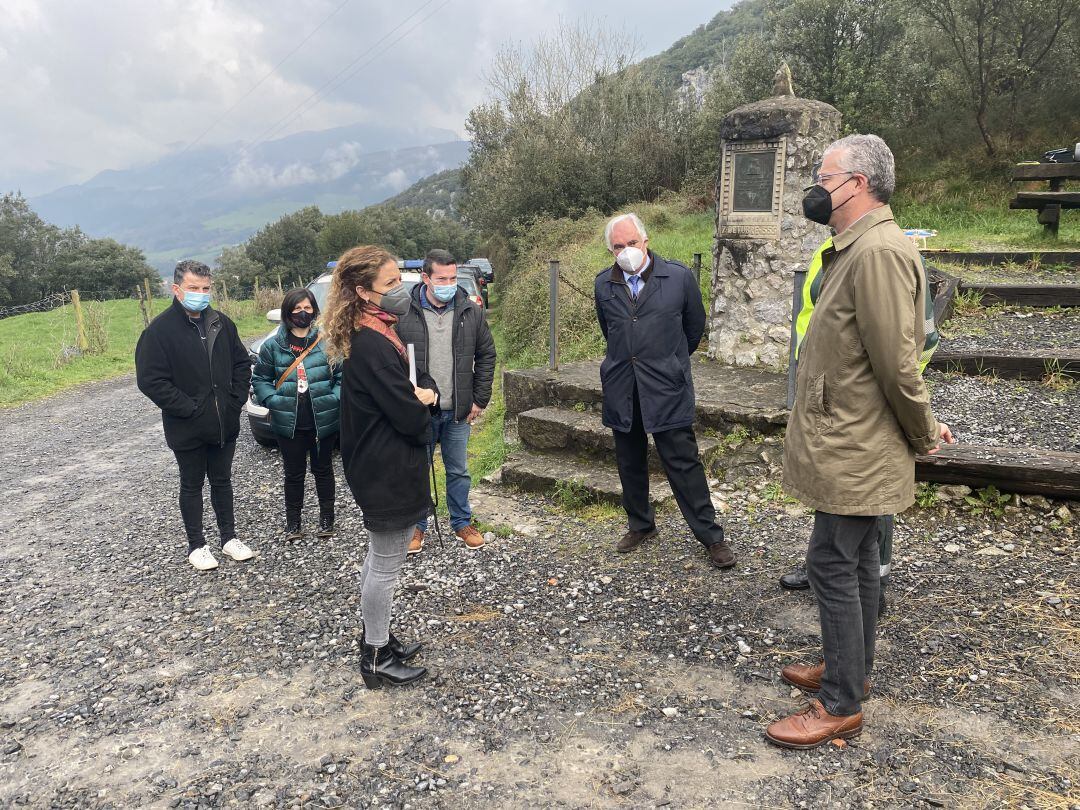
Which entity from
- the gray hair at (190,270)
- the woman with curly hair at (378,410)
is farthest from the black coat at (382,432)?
the gray hair at (190,270)

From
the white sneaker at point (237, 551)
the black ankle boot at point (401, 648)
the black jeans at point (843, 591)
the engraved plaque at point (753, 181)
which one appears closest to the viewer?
the black jeans at point (843, 591)

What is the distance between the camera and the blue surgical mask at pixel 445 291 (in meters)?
4.63

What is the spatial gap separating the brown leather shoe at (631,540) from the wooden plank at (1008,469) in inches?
70.9

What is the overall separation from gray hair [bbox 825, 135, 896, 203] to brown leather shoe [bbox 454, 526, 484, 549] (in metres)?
3.43

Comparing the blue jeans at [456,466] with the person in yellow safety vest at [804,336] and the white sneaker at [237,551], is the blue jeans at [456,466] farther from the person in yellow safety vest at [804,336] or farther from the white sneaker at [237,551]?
the person in yellow safety vest at [804,336]

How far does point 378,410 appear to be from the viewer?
314cm

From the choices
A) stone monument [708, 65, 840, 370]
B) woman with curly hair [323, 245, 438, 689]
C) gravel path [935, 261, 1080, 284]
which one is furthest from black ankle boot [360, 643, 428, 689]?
gravel path [935, 261, 1080, 284]

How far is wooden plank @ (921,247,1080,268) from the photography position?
401 inches

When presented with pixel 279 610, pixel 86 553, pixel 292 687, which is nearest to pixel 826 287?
pixel 292 687

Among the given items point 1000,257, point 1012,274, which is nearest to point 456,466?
point 1012,274

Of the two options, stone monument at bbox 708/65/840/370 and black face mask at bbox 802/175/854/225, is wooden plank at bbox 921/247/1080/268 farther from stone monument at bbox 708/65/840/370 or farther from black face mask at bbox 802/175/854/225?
black face mask at bbox 802/175/854/225

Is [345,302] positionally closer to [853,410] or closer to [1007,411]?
[853,410]

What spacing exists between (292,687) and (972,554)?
3.85m

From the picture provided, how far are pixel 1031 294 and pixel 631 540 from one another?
689 centimetres
